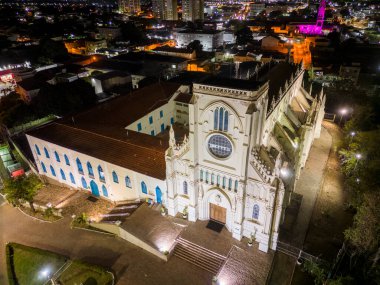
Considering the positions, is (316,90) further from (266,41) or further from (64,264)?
(64,264)

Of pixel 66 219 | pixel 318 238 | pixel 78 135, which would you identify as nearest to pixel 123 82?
pixel 78 135

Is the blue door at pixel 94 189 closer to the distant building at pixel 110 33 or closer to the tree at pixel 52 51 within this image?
the tree at pixel 52 51

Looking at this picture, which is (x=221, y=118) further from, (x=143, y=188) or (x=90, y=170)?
(x=90, y=170)

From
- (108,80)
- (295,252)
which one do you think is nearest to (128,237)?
(295,252)

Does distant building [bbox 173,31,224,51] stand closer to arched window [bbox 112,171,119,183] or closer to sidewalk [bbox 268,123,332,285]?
sidewalk [bbox 268,123,332,285]

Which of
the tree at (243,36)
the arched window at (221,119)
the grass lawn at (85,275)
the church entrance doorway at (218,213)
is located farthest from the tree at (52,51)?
the arched window at (221,119)

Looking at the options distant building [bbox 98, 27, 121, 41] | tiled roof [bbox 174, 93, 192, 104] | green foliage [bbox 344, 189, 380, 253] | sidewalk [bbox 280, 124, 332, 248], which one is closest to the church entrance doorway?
sidewalk [bbox 280, 124, 332, 248]
